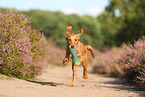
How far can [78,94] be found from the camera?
7.66m

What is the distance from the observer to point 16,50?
10.2m

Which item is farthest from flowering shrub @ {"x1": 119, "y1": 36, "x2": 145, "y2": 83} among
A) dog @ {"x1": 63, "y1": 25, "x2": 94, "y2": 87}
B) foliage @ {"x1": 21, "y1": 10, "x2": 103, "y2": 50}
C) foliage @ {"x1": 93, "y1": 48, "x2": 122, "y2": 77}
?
foliage @ {"x1": 21, "y1": 10, "x2": 103, "y2": 50}

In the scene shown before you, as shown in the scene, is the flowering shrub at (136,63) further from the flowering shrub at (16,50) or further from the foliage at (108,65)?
the flowering shrub at (16,50)

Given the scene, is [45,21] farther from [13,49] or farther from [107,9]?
[13,49]

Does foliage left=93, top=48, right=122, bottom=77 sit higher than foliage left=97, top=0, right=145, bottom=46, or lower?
lower

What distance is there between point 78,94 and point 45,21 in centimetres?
4323

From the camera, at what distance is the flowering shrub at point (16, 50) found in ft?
33.0

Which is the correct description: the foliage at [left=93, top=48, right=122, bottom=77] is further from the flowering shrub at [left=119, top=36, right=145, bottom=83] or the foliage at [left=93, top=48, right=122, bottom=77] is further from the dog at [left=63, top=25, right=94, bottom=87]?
the dog at [left=63, top=25, right=94, bottom=87]

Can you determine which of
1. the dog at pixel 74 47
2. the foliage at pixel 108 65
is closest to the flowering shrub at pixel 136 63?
the dog at pixel 74 47

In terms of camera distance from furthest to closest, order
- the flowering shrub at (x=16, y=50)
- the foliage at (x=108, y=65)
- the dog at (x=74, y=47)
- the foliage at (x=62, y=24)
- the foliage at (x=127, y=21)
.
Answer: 1. the foliage at (x=62, y=24)
2. the foliage at (x=127, y=21)
3. the foliage at (x=108, y=65)
4. the flowering shrub at (x=16, y=50)
5. the dog at (x=74, y=47)

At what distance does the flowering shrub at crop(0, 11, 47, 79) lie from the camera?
396 inches

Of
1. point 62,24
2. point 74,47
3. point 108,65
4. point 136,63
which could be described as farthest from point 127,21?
point 74,47

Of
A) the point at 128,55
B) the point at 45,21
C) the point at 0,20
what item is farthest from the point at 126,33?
the point at 0,20

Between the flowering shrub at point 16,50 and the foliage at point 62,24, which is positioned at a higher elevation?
the foliage at point 62,24
